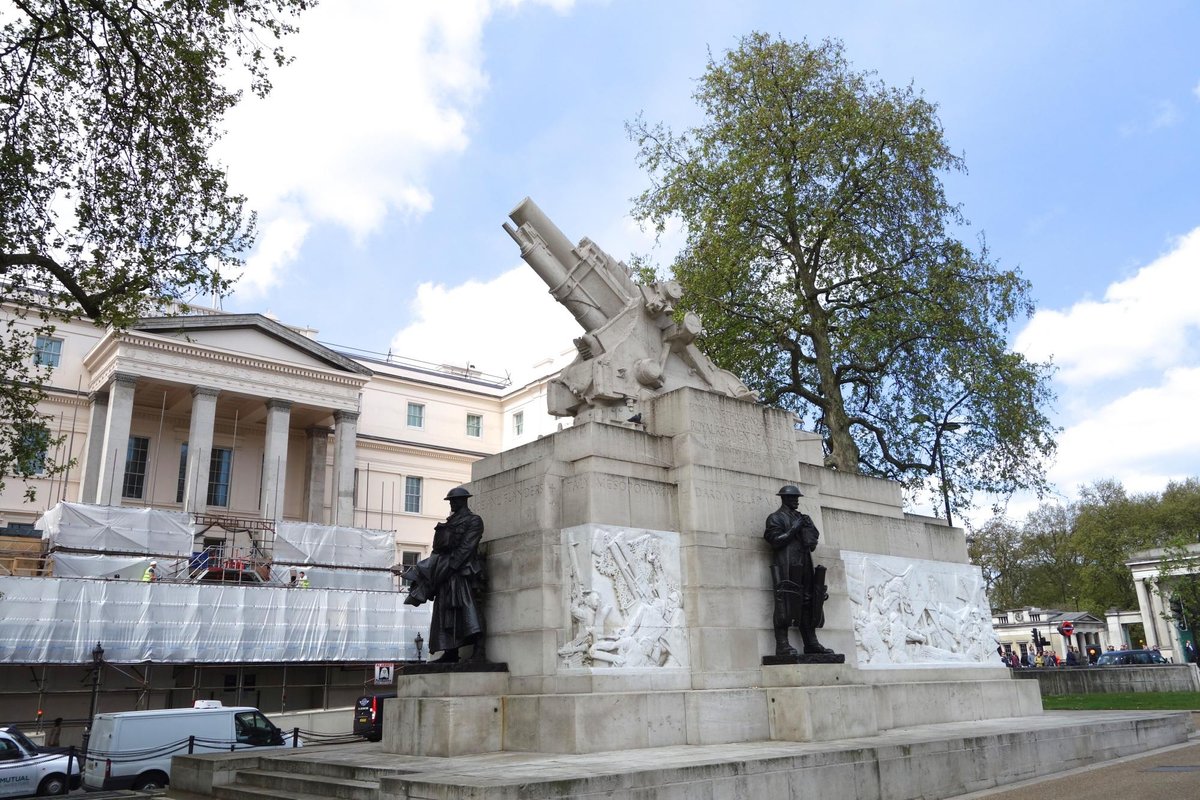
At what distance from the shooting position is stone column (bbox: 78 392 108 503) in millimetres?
40812

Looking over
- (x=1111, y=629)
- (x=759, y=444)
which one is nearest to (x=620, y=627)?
(x=759, y=444)

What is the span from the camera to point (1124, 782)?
10.1 meters

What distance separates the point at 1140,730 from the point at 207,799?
13216 millimetres

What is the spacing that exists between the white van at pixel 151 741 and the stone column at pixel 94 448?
2622 centimetres

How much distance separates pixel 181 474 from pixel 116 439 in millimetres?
6465

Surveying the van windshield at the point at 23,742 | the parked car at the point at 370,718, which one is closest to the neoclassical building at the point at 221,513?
the van windshield at the point at 23,742

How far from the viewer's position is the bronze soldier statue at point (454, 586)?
11.6 meters

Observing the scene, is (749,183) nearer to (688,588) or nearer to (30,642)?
(688,588)

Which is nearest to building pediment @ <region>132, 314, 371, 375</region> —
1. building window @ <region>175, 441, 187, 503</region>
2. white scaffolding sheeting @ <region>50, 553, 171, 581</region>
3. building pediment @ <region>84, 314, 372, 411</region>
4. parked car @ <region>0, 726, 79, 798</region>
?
building pediment @ <region>84, 314, 372, 411</region>

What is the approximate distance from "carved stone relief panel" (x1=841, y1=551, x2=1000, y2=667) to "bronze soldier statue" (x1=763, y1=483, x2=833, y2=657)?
1.78 meters

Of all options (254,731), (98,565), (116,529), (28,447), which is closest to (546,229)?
(28,447)

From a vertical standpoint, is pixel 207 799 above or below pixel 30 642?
below

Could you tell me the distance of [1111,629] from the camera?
76625 millimetres

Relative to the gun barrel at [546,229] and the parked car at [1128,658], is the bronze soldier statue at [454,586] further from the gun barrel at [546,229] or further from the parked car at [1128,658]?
the parked car at [1128,658]
